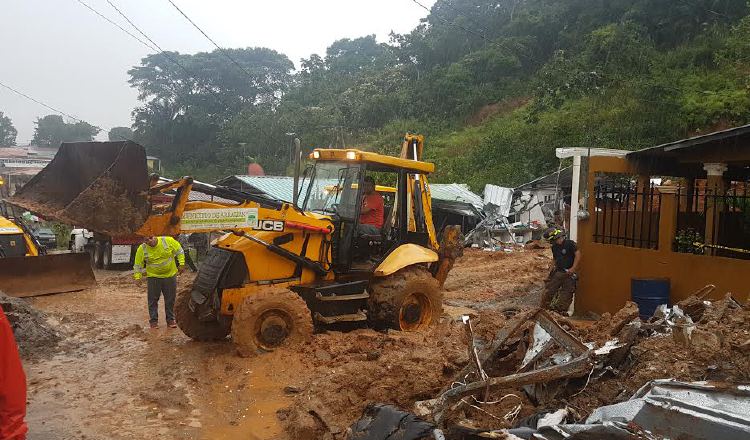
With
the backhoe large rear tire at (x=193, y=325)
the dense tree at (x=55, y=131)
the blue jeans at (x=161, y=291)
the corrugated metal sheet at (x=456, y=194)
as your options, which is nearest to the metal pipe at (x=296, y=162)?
the backhoe large rear tire at (x=193, y=325)

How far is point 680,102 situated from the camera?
80.5 ft

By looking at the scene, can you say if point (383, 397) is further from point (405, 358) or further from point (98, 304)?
point (98, 304)

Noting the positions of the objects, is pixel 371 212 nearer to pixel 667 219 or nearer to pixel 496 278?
pixel 667 219

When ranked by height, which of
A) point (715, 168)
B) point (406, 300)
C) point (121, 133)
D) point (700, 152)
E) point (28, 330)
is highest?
point (121, 133)

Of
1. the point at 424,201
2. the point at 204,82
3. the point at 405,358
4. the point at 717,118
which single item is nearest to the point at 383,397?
the point at 405,358

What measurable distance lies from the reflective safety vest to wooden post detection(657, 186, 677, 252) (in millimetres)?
7241

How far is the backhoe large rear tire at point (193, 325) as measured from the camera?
25.3 feet

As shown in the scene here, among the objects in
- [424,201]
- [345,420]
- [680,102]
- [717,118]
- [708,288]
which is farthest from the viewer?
[680,102]

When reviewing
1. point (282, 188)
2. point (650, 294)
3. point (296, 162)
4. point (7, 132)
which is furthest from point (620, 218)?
point (7, 132)

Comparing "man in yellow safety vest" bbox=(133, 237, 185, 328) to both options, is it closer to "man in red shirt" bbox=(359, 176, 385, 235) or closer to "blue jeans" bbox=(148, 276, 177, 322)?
"blue jeans" bbox=(148, 276, 177, 322)

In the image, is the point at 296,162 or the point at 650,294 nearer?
the point at 296,162

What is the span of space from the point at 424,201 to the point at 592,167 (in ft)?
9.97

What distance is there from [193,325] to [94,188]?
97.3 inches

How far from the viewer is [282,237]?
739 cm
